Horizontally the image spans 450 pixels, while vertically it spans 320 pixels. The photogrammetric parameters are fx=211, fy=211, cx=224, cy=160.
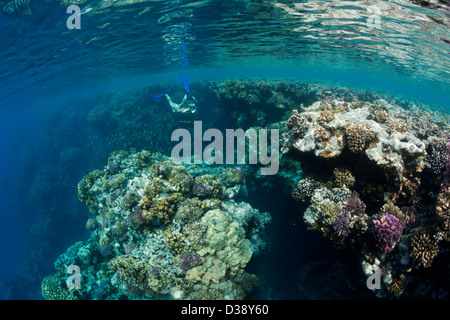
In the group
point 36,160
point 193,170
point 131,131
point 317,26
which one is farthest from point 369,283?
point 36,160

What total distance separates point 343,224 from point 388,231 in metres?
0.93

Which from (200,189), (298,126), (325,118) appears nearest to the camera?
(325,118)

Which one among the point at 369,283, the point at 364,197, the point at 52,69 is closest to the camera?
the point at 369,283

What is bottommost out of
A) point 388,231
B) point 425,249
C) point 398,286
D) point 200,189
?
point 200,189

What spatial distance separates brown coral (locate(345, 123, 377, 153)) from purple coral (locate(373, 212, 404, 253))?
172cm

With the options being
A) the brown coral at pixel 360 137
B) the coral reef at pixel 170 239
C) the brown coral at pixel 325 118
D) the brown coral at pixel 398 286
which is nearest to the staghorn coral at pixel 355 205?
the brown coral at pixel 360 137

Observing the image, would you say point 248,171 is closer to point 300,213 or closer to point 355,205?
point 300,213

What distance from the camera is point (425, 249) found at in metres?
4.38

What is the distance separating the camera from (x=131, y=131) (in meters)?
21.1

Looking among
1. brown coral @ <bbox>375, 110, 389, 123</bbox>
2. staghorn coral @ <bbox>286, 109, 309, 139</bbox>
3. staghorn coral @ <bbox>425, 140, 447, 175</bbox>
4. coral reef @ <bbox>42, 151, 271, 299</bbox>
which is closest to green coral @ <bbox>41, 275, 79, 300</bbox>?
coral reef @ <bbox>42, 151, 271, 299</bbox>

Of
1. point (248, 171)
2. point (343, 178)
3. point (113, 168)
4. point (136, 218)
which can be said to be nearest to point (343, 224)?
point (343, 178)
